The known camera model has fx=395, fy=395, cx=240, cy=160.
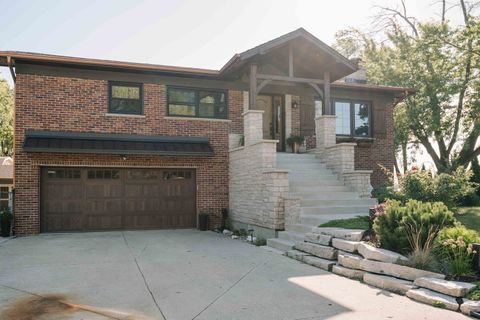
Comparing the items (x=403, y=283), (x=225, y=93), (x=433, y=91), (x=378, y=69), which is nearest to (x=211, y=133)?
(x=225, y=93)

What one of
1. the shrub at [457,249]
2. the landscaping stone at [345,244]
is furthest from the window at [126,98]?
the shrub at [457,249]

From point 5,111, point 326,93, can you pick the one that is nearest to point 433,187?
point 326,93

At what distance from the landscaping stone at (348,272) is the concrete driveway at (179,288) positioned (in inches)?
8.1

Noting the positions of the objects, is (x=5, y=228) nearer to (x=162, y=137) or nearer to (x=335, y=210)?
(x=162, y=137)

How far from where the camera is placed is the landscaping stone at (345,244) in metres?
7.54

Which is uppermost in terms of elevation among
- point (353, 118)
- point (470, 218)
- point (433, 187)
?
point (353, 118)

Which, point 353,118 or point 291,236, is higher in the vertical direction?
point 353,118

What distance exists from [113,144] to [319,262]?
826 centimetres

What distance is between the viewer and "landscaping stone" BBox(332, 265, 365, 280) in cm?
695

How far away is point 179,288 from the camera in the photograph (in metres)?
6.27

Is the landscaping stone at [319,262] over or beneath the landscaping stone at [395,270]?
→ beneath

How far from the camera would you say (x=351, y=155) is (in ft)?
42.3

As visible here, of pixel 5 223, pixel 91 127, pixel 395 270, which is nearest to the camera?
pixel 395 270

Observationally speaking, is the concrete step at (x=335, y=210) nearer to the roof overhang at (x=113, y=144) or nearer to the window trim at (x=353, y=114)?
the roof overhang at (x=113, y=144)
